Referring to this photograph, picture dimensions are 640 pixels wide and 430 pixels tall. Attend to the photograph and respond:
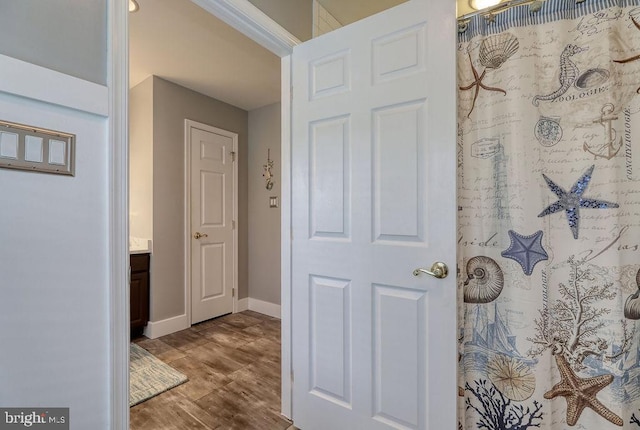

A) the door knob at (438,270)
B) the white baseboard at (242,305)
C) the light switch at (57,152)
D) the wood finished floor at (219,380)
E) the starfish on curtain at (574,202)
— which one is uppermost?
the light switch at (57,152)

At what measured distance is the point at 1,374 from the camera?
2.60 ft

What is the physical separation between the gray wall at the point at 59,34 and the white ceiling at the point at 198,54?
3.54ft

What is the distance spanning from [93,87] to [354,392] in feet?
5.28

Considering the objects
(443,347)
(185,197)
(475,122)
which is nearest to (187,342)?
(185,197)

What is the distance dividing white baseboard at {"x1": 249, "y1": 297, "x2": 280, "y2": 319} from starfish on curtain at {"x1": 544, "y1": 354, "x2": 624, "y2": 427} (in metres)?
2.74

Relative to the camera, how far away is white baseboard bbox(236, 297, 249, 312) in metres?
3.65

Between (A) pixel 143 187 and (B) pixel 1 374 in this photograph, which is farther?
(A) pixel 143 187

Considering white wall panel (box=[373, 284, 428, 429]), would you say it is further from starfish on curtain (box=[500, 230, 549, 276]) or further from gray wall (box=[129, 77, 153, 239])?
gray wall (box=[129, 77, 153, 239])

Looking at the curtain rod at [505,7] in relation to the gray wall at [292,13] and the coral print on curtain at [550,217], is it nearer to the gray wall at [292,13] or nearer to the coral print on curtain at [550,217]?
the coral print on curtain at [550,217]

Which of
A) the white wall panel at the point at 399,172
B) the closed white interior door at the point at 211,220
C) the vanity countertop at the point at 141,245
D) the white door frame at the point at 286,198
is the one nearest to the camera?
the white wall panel at the point at 399,172

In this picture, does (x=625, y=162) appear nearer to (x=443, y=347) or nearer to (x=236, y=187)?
(x=443, y=347)

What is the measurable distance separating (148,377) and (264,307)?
154 cm

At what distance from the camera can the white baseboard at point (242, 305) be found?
3652 mm

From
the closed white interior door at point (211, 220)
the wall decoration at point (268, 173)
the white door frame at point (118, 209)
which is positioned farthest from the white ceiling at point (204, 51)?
the white door frame at point (118, 209)
